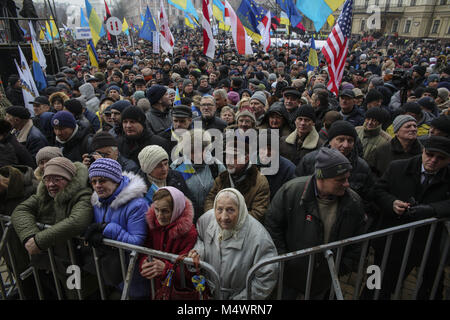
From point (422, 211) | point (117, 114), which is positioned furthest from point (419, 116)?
point (117, 114)

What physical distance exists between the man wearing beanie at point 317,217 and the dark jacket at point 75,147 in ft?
9.01

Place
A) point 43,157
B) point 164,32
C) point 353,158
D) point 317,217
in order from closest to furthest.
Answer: point 317,217
point 43,157
point 353,158
point 164,32

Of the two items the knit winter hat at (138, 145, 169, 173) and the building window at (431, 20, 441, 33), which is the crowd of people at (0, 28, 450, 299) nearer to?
the knit winter hat at (138, 145, 169, 173)

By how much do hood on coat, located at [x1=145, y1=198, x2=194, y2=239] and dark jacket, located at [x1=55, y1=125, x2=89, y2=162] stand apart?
81.4 inches

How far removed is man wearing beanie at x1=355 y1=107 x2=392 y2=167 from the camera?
375 cm

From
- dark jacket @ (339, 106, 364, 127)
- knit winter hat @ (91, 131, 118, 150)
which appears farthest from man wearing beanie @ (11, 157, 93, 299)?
dark jacket @ (339, 106, 364, 127)

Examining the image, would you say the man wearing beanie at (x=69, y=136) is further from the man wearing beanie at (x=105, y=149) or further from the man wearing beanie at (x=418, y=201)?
the man wearing beanie at (x=418, y=201)

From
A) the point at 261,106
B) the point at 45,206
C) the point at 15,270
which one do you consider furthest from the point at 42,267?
the point at 261,106

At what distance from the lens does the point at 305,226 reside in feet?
7.89

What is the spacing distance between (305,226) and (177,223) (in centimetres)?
108

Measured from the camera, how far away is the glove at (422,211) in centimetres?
246

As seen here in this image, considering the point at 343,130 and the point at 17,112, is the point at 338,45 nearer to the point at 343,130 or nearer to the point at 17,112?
the point at 343,130

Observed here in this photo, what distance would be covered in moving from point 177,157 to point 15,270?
6.24 feet
